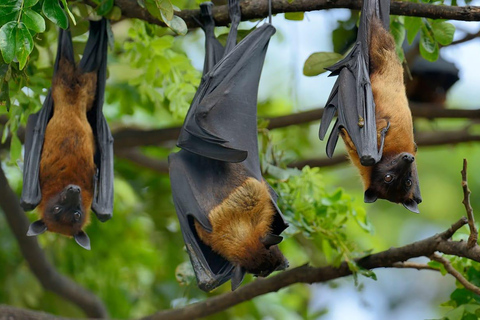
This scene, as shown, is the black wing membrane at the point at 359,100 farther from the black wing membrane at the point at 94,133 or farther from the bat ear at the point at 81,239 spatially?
the bat ear at the point at 81,239

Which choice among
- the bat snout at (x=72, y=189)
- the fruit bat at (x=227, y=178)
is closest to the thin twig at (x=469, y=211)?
the fruit bat at (x=227, y=178)

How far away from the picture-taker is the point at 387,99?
15.5 ft

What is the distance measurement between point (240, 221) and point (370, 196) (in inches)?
40.0

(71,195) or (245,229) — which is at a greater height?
(245,229)

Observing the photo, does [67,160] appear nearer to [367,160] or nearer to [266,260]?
[266,260]

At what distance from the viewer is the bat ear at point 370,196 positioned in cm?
463

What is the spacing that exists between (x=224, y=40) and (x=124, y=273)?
4373 mm

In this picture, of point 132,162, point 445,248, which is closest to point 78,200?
point 445,248

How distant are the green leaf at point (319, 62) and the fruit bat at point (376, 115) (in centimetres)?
57

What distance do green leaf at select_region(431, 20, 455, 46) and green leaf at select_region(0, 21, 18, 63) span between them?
3.17m

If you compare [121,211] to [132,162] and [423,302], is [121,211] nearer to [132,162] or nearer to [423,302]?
[132,162]

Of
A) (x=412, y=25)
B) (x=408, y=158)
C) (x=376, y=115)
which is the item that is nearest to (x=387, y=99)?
(x=376, y=115)

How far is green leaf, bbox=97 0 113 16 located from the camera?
534 cm

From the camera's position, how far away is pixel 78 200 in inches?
210
